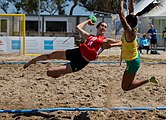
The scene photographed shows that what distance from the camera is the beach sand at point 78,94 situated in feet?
23.7

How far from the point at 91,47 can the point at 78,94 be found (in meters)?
1.84

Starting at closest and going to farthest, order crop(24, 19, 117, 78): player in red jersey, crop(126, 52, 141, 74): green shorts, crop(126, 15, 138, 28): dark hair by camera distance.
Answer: crop(126, 15, 138, 28): dark hair
crop(126, 52, 141, 74): green shorts
crop(24, 19, 117, 78): player in red jersey

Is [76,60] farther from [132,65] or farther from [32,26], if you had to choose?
[32,26]

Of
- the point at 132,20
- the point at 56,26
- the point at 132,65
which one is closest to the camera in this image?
the point at 132,20

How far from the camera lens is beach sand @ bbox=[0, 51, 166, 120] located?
7.23m

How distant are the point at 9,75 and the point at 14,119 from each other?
4.68m

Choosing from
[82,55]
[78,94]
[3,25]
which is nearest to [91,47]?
[82,55]

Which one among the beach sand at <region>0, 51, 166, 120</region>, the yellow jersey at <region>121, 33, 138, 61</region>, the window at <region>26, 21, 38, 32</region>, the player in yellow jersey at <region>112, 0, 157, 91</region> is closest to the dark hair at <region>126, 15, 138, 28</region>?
the player in yellow jersey at <region>112, 0, 157, 91</region>

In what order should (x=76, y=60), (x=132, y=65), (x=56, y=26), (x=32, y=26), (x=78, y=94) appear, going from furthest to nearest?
1. (x=56, y=26)
2. (x=32, y=26)
3. (x=78, y=94)
4. (x=76, y=60)
5. (x=132, y=65)

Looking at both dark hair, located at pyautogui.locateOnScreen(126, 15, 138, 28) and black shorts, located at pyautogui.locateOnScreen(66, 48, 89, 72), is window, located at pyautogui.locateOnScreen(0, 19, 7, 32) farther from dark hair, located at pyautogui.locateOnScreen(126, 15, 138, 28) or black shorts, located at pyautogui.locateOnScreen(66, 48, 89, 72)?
dark hair, located at pyautogui.locateOnScreen(126, 15, 138, 28)

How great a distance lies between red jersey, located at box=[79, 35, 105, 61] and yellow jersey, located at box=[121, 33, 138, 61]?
2.15 ft

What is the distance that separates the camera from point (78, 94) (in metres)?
9.14

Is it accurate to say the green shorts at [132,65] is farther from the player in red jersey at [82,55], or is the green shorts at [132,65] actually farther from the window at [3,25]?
the window at [3,25]

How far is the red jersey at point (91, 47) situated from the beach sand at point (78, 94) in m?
1.02
